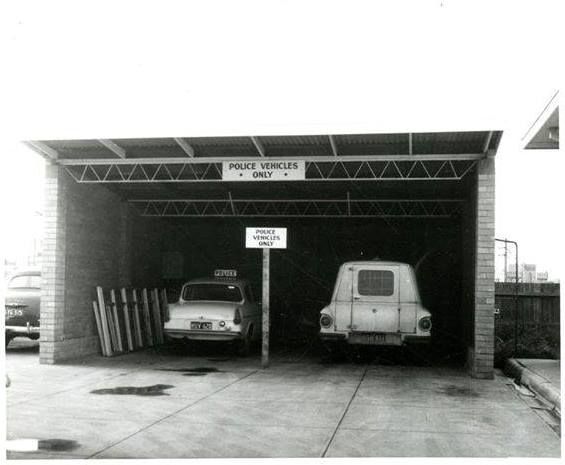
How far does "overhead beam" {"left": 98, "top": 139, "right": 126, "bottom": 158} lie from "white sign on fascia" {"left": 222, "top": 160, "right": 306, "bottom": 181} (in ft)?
6.49

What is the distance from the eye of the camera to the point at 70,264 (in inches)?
478

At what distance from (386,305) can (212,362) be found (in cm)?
342

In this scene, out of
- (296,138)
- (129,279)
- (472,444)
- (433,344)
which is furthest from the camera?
(433,344)

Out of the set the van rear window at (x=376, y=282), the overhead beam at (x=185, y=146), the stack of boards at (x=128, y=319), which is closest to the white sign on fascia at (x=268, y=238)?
the overhead beam at (x=185, y=146)

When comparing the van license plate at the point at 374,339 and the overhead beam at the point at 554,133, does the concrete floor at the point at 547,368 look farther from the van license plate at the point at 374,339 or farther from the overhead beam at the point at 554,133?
the overhead beam at the point at 554,133

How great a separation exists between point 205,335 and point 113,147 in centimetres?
400

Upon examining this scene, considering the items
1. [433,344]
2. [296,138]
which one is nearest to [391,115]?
[296,138]

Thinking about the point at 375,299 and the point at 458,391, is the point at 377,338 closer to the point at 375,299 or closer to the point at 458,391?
the point at 375,299

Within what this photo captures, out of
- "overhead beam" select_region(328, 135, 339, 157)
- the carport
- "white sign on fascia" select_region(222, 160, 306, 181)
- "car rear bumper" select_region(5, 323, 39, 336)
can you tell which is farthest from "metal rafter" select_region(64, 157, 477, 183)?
"car rear bumper" select_region(5, 323, 39, 336)

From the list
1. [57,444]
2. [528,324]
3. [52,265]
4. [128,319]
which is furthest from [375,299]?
[57,444]

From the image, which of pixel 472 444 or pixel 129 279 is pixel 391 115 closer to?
pixel 472 444

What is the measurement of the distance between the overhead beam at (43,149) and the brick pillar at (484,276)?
750 cm

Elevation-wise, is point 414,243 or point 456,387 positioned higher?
point 414,243

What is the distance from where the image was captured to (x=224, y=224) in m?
20.9
